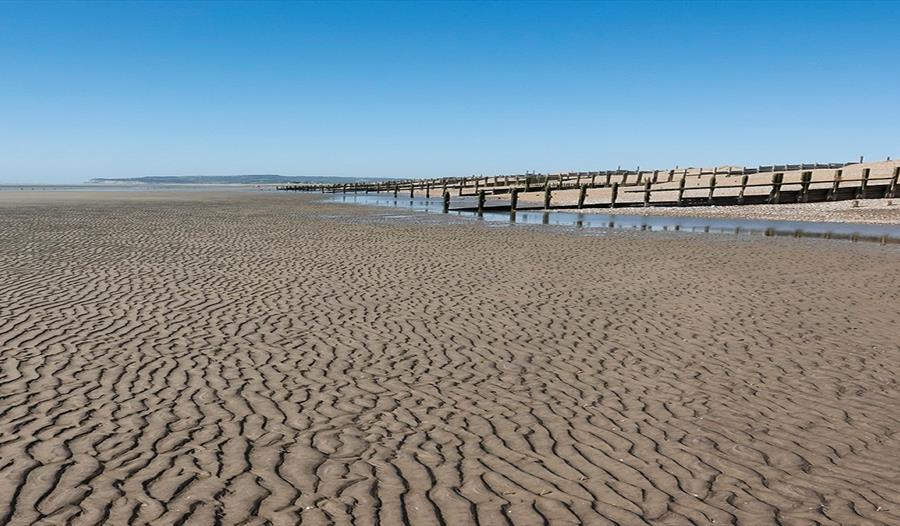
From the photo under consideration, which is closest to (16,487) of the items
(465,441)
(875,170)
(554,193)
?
(465,441)

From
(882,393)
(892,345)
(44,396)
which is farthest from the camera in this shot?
(892,345)

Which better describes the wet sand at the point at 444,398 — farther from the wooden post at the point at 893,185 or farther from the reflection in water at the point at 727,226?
the wooden post at the point at 893,185

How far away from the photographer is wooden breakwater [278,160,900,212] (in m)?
36.2

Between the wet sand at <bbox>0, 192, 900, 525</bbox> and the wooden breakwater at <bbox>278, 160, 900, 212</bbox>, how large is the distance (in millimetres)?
24894

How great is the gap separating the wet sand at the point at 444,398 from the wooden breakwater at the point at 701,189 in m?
24.9

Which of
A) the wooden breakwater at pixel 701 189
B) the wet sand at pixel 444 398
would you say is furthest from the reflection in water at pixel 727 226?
the wet sand at pixel 444 398

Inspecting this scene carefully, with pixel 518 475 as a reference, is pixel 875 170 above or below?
above

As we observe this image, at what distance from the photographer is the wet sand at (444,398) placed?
4246mm

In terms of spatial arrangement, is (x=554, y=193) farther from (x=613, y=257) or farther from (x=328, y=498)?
(x=328, y=498)

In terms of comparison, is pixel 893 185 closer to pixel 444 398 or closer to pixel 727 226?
pixel 727 226

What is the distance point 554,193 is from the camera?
184 ft

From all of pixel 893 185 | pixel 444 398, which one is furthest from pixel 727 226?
pixel 444 398

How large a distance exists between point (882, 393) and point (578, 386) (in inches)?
126

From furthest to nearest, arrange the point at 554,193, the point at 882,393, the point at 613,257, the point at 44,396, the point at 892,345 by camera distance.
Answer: the point at 554,193, the point at 613,257, the point at 892,345, the point at 882,393, the point at 44,396
